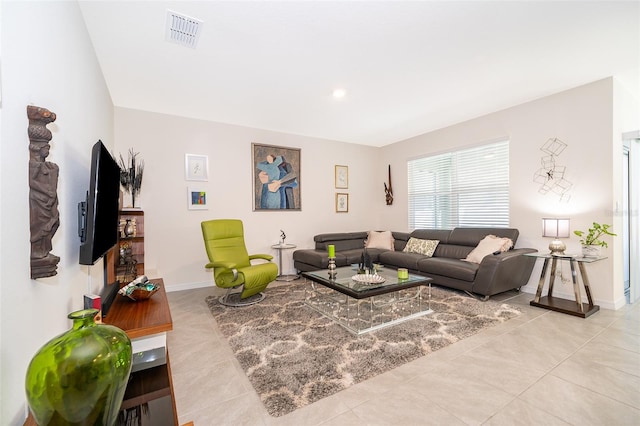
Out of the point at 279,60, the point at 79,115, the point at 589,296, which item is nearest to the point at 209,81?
the point at 279,60

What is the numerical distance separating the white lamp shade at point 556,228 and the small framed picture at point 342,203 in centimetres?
340

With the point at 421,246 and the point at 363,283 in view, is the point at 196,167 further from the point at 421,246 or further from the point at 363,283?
the point at 421,246

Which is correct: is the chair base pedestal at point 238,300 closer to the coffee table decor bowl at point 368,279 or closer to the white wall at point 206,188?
the white wall at point 206,188

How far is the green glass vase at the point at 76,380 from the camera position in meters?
0.68

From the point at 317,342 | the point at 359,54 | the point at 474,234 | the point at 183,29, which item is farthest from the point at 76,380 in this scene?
the point at 474,234

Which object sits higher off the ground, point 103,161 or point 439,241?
point 103,161

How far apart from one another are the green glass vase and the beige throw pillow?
4526 mm

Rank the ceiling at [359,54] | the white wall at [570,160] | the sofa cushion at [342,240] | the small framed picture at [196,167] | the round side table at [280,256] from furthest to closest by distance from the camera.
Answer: the sofa cushion at [342,240]
the round side table at [280,256]
the small framed picture at [196,167]
the white wall at [570,160]
the ceiling at [359,54]

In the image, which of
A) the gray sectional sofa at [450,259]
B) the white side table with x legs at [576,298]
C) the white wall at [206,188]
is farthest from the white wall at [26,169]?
the white side table with x legs at [576,298]

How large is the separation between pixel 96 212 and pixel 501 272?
4.05 m

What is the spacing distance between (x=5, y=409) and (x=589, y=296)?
15.3 feet

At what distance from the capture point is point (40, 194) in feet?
3.53

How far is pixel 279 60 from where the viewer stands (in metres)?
2.77

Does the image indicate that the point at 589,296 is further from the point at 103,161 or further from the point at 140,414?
the point at 103,161
